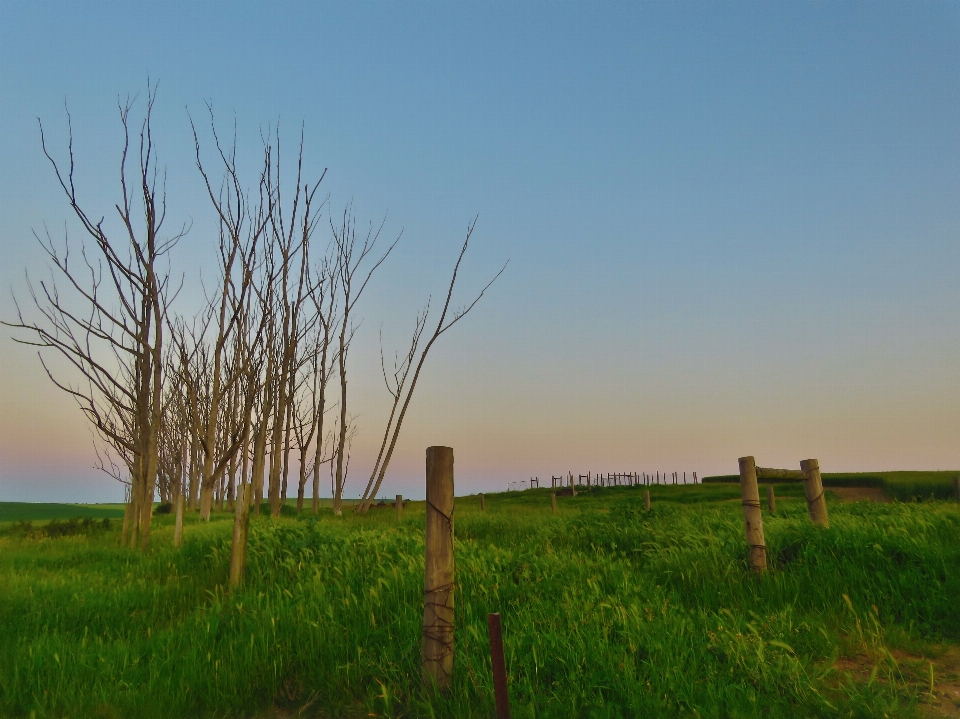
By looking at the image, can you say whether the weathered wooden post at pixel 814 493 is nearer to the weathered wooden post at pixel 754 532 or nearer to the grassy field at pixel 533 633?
the grassy field at pixel 533 633

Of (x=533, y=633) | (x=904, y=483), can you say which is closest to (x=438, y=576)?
(x=533, y=633)

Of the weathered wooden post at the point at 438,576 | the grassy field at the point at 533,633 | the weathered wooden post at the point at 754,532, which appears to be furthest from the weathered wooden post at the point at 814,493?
the weathered wooden post at the point at 438,576

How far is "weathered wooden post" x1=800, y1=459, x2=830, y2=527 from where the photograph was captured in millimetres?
9133

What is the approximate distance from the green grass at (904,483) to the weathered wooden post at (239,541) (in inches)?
840

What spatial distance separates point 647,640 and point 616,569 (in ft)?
8.75

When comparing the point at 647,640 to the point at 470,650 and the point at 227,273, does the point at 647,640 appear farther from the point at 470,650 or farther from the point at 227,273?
the point at 227,273

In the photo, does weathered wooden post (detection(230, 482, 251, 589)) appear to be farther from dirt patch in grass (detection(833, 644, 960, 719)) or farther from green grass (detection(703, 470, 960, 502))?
green grass (detection(703, 470, 960, 502))

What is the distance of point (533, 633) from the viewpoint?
16.7 ft

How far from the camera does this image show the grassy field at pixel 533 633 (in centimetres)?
457

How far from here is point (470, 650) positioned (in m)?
4.93

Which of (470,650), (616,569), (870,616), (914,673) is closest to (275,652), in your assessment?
(470,650)

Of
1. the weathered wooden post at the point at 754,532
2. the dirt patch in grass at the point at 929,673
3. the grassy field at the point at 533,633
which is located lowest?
the dirt patch in grass at the point at 929,673

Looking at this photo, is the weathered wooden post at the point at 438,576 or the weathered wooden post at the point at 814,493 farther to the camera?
the weathered wooden post at the point at 814,493

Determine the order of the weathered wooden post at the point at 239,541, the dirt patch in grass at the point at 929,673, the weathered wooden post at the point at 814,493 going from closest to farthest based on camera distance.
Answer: the dirt patch in grass at the point at 929,673 → the weathered wooden post at the point at 239,541 → the weathered wooden post at the point at 814,493
